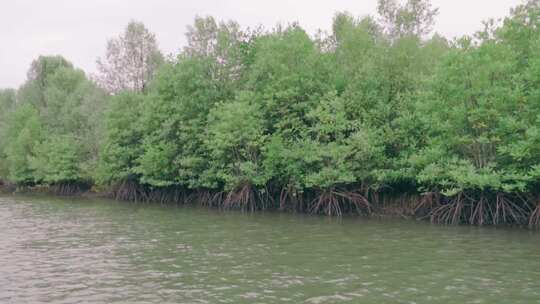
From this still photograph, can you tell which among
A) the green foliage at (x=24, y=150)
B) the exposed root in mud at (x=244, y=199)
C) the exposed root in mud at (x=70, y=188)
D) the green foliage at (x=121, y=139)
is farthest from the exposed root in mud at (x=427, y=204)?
the green foliage at (x=24, y=150)

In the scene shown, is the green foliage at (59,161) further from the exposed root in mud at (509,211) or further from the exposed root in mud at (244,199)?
the exposed root in mud at (509,211)

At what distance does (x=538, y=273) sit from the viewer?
619 inches

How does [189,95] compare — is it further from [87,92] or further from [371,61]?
[87,92]

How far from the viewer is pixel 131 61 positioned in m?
54.2

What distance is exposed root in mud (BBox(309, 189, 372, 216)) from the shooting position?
31.8m

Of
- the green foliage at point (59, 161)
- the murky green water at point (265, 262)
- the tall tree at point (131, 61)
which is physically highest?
the tall tree at point (131, 61)

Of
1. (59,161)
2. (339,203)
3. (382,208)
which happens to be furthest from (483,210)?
(59,161)

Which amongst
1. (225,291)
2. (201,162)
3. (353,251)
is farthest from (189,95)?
(225,291)

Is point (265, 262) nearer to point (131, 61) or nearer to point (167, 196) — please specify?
point (167, 196)

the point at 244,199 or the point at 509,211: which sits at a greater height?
the point at 509,211

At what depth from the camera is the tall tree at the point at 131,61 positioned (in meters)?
53.8

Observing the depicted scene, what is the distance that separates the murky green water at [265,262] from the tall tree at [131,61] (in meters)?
27.4

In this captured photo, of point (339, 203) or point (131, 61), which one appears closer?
point (339, 203)

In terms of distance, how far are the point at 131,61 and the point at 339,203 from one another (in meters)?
31.1
